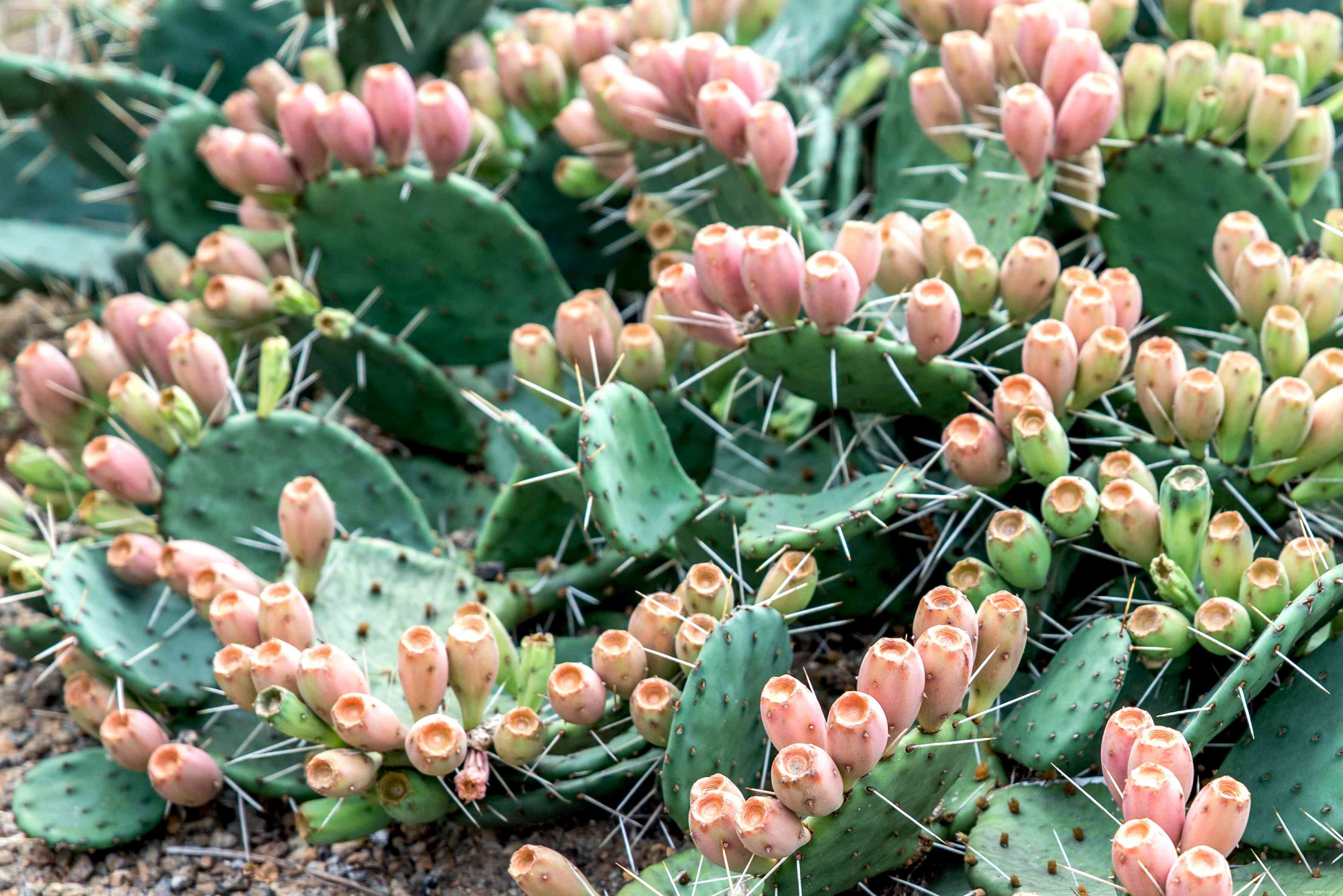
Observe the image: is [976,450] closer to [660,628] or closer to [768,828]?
[660,628]

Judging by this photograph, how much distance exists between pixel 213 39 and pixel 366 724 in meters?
1.91

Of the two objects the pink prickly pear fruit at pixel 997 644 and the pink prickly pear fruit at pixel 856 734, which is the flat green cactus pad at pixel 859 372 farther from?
the pink prickly pear fruit at pixel 856 734

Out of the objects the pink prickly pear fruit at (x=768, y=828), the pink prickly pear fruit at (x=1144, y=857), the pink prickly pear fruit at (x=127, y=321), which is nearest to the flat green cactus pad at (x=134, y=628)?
the pink prickly pear fruit at (x=127, y=321)

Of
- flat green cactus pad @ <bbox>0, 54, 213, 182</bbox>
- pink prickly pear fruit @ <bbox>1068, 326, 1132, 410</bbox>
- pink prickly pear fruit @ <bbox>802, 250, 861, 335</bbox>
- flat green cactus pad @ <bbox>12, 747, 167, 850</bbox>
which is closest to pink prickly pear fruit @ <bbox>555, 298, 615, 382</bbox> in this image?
pink prickly pear fruit @ <bbox>802, 250, 861, 335</bbox>

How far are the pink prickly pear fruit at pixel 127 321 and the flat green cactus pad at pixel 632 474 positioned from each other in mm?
885

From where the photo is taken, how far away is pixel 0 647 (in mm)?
2164

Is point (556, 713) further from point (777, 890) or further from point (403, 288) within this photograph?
point (403, 288)

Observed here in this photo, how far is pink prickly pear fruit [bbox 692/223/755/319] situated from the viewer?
5.82 feet

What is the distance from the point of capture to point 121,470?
2.01 metres

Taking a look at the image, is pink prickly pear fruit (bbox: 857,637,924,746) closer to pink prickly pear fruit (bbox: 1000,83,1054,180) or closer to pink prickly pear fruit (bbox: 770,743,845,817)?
pink prickly pear fruit (bbox: 770,743,845,817)

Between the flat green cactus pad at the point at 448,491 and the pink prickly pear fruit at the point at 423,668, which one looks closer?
the pink prickly pear fruit at the point at 423,668

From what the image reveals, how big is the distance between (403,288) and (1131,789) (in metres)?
1.57

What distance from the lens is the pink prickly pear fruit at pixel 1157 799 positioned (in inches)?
52.4

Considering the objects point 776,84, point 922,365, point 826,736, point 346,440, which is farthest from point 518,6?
point 826,736
